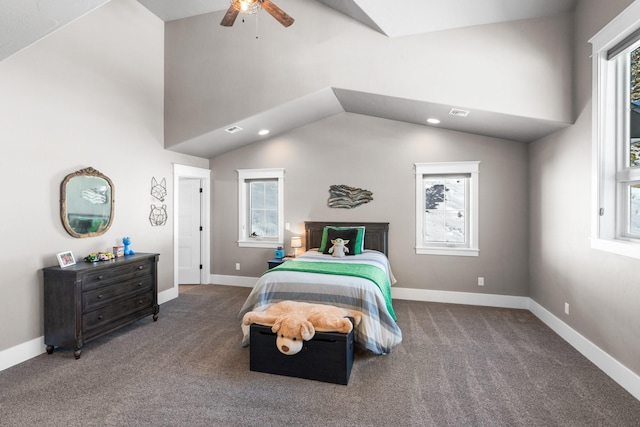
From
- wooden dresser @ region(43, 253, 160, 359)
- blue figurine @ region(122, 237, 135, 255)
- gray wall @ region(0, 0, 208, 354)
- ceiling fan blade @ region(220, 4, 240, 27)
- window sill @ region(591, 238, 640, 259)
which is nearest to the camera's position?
window sill @ region(591, 238, 640, 259)

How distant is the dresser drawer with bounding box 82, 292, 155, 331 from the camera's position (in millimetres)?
3141

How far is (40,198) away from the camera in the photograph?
3.12 metres

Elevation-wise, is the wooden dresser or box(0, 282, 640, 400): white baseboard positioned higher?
the wooden dresser

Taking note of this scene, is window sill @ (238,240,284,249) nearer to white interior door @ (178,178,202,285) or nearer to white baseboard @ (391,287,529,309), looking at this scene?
white interior door @ (178,178,202,285)

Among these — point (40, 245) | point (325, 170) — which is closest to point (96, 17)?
point (40, 245)

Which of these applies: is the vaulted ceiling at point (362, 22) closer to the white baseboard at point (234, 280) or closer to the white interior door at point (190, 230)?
the white interior door at point (190, 230)

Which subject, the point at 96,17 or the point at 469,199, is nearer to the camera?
the point at 96,17

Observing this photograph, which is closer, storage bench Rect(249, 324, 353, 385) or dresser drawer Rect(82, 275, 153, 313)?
storage bench Rect(249, 324, 353, 385)

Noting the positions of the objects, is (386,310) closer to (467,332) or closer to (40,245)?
(467,332)

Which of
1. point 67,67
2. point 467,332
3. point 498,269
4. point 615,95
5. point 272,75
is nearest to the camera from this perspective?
point 615,95

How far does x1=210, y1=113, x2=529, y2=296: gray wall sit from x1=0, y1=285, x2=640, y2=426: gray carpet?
1250mm

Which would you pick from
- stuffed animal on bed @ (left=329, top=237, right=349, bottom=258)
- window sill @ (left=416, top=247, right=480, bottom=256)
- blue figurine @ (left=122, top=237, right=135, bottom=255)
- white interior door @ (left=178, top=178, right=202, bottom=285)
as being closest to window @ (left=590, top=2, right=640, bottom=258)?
window sill @ (left=416, top=247, right=480, bottom=256)

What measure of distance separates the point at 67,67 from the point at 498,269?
19.5ft

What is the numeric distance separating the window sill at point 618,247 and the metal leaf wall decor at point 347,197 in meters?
2.82
